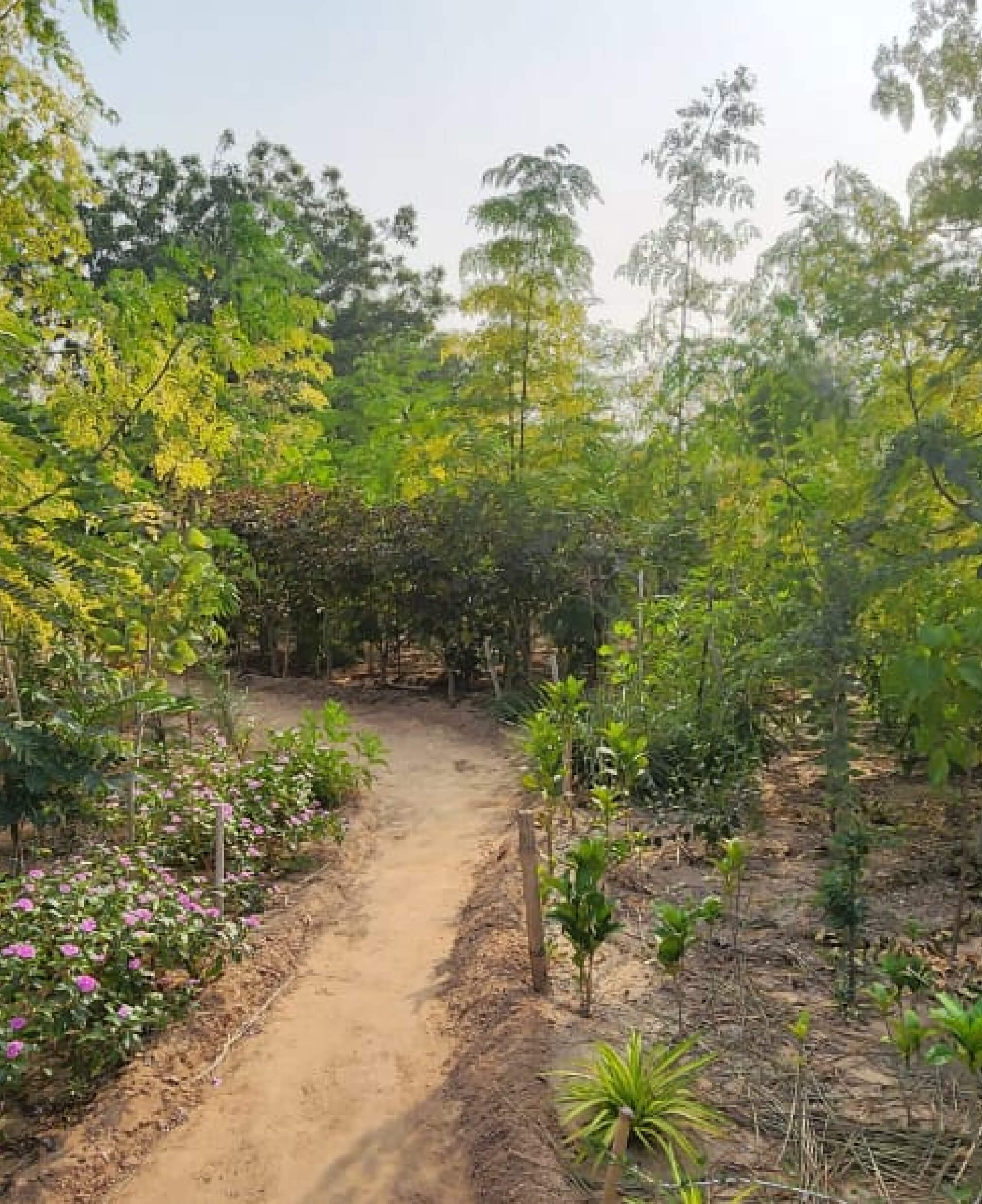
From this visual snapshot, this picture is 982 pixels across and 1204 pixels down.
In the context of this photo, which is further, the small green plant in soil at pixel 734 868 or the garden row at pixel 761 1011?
the small green plant in soil at pixel 734 868

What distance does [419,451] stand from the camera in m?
8.92

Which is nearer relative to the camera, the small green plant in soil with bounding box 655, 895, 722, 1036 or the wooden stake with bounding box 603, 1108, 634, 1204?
the wooden stake with bounding box 603, 1108, 634, 1204

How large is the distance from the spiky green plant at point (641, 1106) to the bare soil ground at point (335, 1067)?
0.21 metres

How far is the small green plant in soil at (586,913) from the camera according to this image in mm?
3068

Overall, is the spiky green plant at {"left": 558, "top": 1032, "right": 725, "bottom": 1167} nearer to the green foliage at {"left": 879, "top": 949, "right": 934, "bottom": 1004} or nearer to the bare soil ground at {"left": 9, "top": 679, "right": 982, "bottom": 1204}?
the bare soil ground at {"left": 9, "top": 679, "right": 982, "bottom": 1204}

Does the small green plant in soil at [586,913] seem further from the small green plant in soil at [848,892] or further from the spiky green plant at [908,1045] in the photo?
the spiky green plant at [908,1045]

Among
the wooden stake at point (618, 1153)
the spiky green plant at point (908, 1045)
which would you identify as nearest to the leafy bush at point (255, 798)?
the wooden stake at point (618, 1153)

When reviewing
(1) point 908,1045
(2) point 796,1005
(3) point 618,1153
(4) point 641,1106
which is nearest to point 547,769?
(2) point 796,1005

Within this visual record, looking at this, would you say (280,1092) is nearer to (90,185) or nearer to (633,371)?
(90,185)

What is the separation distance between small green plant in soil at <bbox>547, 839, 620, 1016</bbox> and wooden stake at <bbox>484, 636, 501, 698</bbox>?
4.62 meters

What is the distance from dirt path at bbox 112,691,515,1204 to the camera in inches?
99.5

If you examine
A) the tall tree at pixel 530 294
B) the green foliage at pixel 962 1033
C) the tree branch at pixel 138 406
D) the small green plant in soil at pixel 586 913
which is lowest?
the small green plant in soil at pixel 586 913

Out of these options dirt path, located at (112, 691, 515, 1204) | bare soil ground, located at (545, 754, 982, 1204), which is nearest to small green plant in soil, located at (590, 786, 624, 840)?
bare soil ground, located at (545, 754, 982, 1204)

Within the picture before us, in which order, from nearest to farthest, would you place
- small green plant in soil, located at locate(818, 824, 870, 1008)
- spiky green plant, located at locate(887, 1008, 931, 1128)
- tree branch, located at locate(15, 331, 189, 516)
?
spiky green plant, located at locate(887, 1008, 931, 1128), small green plant in soil, located at locate(818, 824, 870, 1008), tree branch, located at locate(15, 331, 189, 516)
